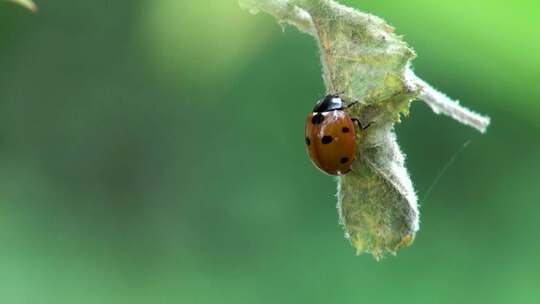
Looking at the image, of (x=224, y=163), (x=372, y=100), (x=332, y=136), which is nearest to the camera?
(x=372, y=100)

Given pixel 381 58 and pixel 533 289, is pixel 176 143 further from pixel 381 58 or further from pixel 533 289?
pixel 381 58

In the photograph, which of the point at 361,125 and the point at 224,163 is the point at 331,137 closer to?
the point at 361,125

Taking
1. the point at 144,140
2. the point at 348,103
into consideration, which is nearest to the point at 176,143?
the point at 144,140

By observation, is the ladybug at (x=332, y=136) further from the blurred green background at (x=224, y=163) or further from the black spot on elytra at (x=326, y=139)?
the blurred green background at (x=224, y=163)

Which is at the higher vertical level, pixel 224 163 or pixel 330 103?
pixel 224 163

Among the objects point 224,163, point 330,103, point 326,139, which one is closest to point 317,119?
point 326,139

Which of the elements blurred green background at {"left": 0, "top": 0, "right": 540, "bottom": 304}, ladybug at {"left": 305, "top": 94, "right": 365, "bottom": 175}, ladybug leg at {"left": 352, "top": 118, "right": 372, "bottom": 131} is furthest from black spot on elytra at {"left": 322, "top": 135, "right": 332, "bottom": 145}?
blurred green background at {"left": 0, "top": 0, "right": 540, "bottom": 304}
